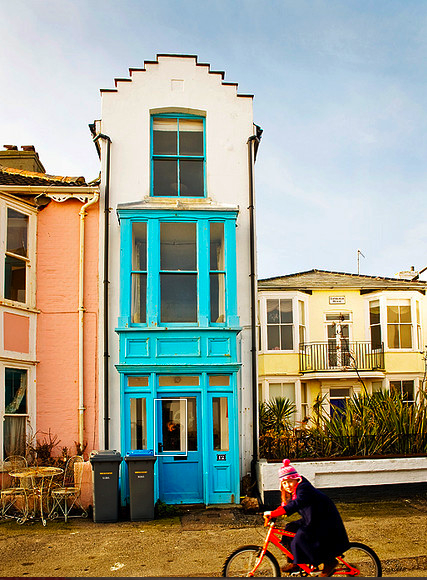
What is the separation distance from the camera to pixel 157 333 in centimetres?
1184

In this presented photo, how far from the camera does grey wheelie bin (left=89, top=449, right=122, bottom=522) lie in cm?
1048

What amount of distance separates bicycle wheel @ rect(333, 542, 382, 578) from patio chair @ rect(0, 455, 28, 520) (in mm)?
6316

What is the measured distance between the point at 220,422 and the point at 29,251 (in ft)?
17.4

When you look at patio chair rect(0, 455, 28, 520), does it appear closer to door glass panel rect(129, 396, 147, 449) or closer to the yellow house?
door glass panel rect(129, 396, 147, 449)

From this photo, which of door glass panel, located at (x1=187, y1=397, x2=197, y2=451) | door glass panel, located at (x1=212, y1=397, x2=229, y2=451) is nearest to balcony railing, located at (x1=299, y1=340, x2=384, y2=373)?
door glass panel, located at (x1=212, y1=397, x2=229, y2=451)

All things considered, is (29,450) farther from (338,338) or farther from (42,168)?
(338,338)

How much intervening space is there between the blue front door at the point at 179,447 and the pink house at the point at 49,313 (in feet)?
4.54

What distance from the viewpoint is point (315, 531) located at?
5.85 meters

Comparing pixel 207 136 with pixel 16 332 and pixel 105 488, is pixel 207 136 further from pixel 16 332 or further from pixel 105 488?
pixel 105 488

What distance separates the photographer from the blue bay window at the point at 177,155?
43.0 feet

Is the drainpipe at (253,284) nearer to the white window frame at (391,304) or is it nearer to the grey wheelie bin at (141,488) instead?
the grey wheelie bin at (141,488)

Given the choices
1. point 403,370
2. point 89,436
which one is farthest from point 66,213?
point 403,370

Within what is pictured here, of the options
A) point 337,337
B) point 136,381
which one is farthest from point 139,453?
point 337,337

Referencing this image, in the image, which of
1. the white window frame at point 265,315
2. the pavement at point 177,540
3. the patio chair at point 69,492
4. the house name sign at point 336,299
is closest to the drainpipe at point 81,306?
the patio chair at point 69,492
